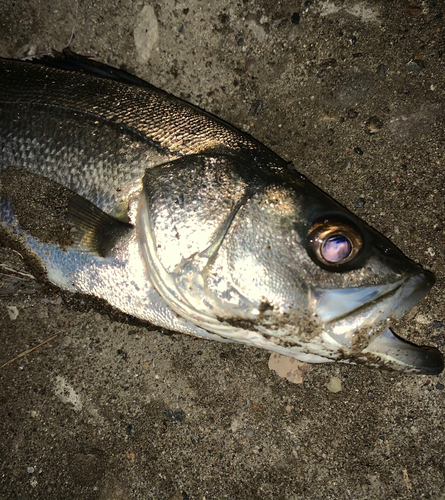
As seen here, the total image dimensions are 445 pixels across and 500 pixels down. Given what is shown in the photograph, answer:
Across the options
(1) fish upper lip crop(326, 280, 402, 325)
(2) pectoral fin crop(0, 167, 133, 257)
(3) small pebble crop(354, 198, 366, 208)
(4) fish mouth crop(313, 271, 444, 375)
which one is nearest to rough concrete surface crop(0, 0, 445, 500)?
(3) small pebble crop(354, 198, 366, 208)

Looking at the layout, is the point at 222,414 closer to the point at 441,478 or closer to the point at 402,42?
the point at 441,478

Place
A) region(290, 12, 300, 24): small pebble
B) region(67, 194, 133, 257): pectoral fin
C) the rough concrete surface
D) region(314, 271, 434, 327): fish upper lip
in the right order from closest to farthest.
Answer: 1. region(314, 271, 434, 327): fish upper lip
2. region(67, 194, 133, 257): pectoral fin
3. the rough concrete surface
4. region(290, 12, 300, 24): small pebble

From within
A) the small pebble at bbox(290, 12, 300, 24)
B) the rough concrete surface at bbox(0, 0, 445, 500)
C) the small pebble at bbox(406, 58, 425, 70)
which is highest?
the small pebble at bbox(406, 58, 425, 70)

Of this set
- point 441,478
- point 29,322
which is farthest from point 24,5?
point 441,478

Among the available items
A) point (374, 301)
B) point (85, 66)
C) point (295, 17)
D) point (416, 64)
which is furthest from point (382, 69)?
point (85, 66)

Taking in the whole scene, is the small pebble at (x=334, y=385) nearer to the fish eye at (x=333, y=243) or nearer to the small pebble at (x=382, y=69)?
the fish eye at (x=333, y=243)

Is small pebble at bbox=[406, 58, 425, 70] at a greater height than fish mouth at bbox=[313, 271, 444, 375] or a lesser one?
greater

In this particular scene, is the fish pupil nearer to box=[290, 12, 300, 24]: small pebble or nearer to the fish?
the fish

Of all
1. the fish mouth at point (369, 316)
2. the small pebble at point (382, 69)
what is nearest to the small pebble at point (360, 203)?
the fish mouth at point (369, 316)
